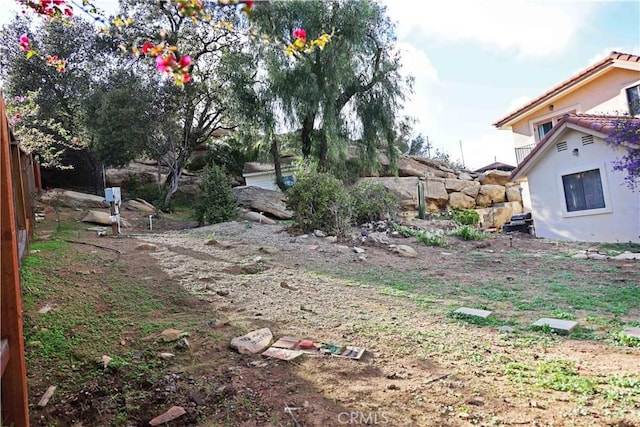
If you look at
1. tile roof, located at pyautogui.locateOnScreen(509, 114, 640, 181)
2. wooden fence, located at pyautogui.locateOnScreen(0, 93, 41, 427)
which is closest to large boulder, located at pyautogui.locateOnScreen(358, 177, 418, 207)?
tile roof, located at pyautogui.locateOnScreen(509, 114, 640, 181)

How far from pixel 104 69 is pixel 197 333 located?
1390 cm

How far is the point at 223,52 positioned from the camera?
13.4 metres

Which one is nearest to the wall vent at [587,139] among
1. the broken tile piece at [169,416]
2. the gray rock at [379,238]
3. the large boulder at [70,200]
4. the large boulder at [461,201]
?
the gray rock at [379,238]

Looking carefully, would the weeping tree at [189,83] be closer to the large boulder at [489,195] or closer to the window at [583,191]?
the window at [583,191]

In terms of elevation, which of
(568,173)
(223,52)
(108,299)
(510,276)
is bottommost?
(510,276)

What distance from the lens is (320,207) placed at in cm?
794

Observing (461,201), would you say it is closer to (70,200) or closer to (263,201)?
(263,201)

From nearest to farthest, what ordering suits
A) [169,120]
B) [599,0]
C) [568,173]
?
[599,0] → [568,173] → [169,120]

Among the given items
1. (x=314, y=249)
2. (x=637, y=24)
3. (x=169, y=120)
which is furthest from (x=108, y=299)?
(x=169, y=120)

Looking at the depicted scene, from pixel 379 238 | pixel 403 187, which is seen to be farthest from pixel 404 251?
pixel 403 187

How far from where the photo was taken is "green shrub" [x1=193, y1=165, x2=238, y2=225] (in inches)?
383

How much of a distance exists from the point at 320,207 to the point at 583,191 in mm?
7325

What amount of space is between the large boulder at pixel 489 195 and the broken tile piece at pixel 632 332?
15.3m

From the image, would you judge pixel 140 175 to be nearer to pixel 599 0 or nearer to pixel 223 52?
pixel 223 52
